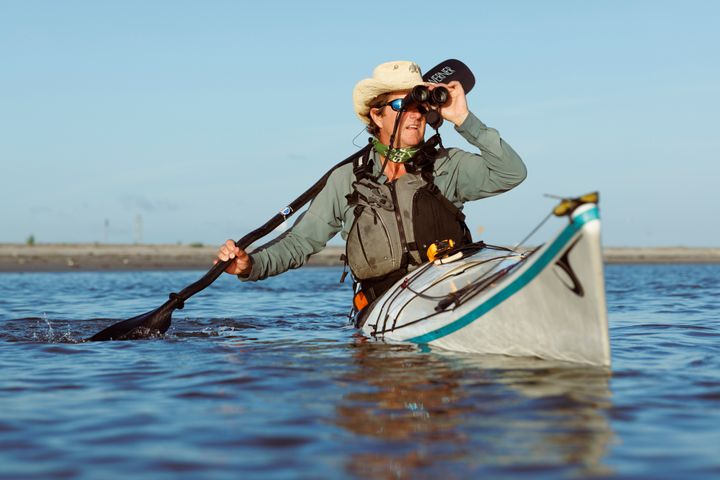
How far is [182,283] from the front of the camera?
65.8 ft

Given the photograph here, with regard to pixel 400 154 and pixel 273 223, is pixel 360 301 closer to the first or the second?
pixel 273 223

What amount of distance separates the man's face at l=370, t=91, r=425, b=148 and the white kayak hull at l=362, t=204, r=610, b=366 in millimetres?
1091

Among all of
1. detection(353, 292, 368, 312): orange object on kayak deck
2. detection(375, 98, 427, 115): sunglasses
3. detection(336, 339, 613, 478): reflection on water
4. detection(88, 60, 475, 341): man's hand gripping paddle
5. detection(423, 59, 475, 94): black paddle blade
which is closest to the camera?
detection(336, 339, 613, 478): reflection on water

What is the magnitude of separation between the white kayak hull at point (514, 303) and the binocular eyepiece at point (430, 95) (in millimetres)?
1328

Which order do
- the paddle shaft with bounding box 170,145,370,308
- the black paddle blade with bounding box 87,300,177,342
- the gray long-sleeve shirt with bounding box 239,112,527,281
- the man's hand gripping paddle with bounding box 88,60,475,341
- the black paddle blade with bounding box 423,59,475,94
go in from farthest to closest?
1. the black paddle blade with bounding box 87,300,177,342
2. the man's hand gripping paddle with bounding box 88,60,475,341
3. the paddle shaft with bounding box 170,145,370,308
4. the black paddle blade with bounding box 423,59,475,94
5. the gray long-sleeve shirt with bounding box 239,112,527,281

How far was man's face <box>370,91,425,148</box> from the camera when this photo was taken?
6.88 metres

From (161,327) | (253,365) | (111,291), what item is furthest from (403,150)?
(111,291)

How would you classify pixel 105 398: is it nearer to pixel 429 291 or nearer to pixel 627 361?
pixel 429 291

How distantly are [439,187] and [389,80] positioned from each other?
101 centimetres

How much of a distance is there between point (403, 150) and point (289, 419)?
332cm

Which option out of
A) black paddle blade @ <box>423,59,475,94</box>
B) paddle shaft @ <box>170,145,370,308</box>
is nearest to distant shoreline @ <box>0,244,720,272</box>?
paddle shaft @ <box>170,145,370,308</box>

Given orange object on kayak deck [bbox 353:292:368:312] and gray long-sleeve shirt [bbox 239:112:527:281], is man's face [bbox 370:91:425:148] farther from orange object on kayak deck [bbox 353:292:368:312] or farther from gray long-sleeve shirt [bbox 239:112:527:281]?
orange object on kayak deck [bbox 353:292:368:312]

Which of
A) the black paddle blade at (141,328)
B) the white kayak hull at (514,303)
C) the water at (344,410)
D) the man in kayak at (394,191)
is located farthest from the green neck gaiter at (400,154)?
the black paddle blade at (141,328)

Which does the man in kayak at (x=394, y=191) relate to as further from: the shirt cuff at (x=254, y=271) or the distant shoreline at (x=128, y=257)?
the distant shoreline at (x=128, y=257)
